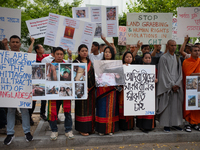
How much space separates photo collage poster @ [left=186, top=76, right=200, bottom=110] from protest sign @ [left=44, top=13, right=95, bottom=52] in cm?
230

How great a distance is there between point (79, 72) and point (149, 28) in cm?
201

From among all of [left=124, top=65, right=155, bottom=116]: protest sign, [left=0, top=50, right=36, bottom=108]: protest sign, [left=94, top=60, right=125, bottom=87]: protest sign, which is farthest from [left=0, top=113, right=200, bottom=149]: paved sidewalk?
[left=94, top=60, right=125, bottom=87]: protest sign

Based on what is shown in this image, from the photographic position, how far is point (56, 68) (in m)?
3.41

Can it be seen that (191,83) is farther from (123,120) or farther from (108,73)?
(108,73)

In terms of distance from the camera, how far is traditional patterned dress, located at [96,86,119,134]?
3.76 meters

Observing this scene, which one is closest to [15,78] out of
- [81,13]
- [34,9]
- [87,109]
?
[87,109]

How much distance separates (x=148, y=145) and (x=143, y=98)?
94 centimetres

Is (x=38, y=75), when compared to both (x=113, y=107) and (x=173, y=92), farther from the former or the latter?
(x=173, y=92)

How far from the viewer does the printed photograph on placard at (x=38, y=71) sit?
11.1ft

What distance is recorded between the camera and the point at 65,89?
3.46 m

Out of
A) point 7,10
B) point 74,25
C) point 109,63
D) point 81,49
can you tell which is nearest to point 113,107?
point 109,63

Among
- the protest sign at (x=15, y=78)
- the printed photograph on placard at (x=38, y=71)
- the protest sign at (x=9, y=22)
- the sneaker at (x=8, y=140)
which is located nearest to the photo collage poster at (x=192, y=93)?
the printed photograph on placard at (x=38, y=71)

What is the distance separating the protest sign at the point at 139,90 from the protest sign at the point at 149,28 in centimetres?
81

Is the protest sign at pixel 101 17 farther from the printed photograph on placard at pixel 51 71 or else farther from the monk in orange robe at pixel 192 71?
the monk in orange robe at pixel 192 71
